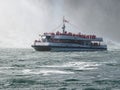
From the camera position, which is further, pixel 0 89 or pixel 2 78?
pixel 2 78

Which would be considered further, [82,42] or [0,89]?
[82,42]

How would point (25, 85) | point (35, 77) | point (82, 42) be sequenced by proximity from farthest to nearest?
1. point (82, 42)
2. point (35, 77)
3. point (25, 85)

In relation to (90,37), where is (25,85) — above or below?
below

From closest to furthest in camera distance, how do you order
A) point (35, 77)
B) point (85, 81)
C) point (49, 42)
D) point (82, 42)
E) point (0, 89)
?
1. point (0, 89)
2. point (85, 81)
3. point (35, 77)
4. point (49, 42)
5. point (82, 42)

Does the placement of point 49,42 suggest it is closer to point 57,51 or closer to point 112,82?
point 57,51

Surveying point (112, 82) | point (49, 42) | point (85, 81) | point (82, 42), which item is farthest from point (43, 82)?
point (82, 42)

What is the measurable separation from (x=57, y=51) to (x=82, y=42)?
18582 millimetres

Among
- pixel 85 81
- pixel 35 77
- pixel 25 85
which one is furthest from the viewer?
pixel 35 77

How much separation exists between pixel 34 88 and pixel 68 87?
4.49 m

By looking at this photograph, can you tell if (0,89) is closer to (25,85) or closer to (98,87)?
(25,85)

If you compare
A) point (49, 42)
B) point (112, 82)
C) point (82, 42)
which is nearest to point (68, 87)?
point (112, 82)

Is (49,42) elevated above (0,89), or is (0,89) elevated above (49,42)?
(49,42)

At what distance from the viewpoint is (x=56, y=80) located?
52.6 m

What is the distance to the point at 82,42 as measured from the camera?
168625 millimetres
